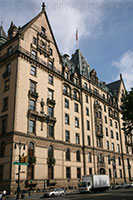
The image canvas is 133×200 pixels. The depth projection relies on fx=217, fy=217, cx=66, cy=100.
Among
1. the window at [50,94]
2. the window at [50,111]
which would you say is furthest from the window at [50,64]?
the window at [50,111]

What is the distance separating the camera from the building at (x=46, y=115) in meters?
38.2

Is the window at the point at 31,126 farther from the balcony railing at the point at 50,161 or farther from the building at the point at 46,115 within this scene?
the balcony railing at the point at 50,161

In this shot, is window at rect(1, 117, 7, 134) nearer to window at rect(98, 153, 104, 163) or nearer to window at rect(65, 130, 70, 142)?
window at rect(65, 130, 70, 142)

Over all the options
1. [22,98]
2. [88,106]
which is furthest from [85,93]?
[22,98]

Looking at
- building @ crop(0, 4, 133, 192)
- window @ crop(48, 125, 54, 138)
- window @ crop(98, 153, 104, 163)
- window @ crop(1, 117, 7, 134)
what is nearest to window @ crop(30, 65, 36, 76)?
building @ crop(0, 4, 133, 192)

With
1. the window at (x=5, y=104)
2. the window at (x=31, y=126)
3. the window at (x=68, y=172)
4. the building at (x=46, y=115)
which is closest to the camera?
the building at (x=46, y=115)

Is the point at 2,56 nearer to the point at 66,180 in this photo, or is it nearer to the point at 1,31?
the point at 1,31

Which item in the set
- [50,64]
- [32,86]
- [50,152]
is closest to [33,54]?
[50,64]

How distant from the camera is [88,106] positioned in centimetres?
6131

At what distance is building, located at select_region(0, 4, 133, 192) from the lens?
1505 inches

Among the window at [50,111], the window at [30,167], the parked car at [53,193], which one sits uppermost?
the window at [50,111]

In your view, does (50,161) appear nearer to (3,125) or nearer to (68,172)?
(68,172)

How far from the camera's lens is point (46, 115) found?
44031mm

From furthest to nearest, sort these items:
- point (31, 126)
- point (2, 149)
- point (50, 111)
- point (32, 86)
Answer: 1. point (50, 111)
2. point (32, 86)
3. point (31, 126)
4. point (2, 149)
